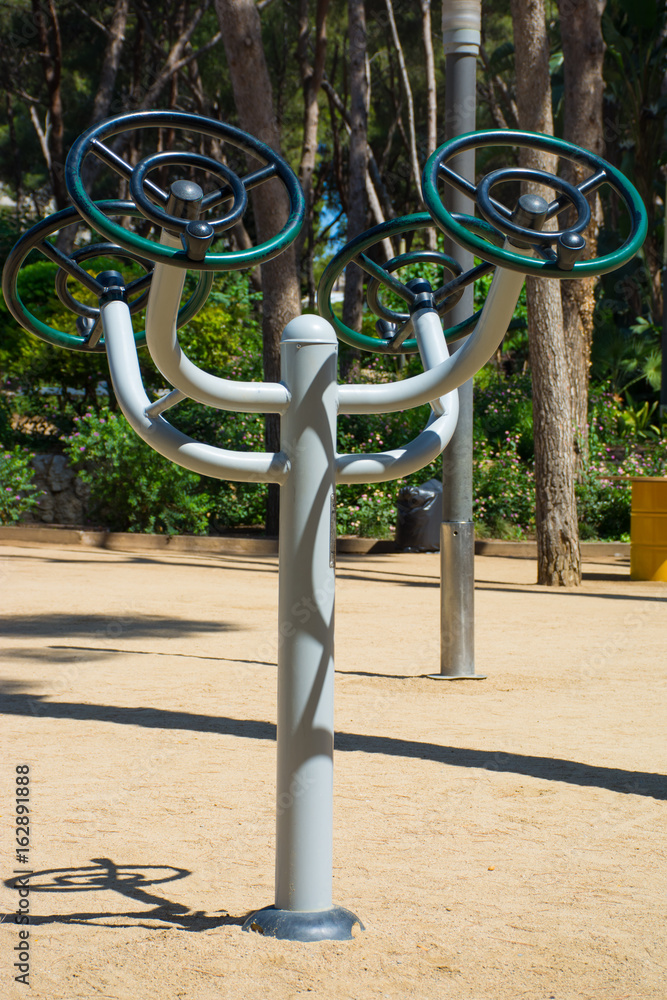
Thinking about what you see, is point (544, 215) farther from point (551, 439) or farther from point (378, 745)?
point (551, 439)

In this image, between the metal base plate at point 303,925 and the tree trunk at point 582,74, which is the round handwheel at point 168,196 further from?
the tree trunk at point 582,74

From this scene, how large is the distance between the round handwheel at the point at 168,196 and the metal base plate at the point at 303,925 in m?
1.53

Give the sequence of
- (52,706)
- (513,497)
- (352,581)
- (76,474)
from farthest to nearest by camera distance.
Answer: (76,474), (513,497), (352,581), (52,706)

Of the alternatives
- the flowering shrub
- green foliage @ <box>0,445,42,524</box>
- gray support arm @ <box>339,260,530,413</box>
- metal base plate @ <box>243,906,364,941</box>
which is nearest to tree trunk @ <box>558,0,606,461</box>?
the flowering shrub

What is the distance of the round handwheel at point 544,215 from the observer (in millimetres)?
2023

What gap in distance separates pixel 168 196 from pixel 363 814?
Answer: 2238mm

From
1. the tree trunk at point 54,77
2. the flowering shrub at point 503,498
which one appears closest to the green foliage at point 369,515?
the flowering shrub at point 503,498

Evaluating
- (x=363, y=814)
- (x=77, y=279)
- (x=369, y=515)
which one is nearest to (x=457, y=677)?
(x=363, y=814)

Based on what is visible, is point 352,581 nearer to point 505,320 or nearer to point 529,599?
point 529,599

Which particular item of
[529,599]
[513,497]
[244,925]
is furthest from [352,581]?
[244,925]

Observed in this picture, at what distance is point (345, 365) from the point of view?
60.5 feet

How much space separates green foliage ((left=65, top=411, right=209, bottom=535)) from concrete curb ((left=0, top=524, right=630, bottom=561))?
1.85ft

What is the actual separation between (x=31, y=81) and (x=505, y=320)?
28.0 m

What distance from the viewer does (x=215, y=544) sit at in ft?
44.3
